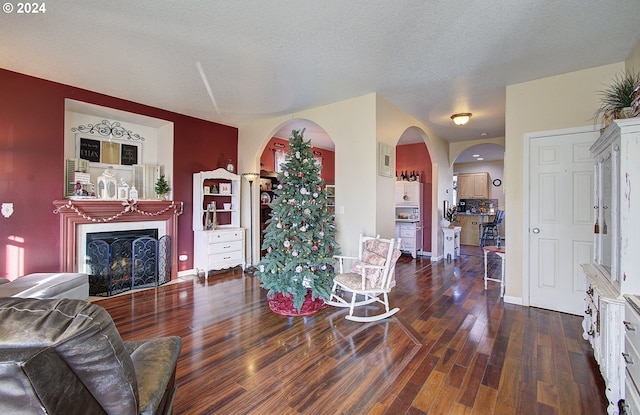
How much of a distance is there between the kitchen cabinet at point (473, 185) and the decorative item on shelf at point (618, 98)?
22.8 ft

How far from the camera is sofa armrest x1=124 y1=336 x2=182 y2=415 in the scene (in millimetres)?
1118

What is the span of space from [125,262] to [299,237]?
113 inches

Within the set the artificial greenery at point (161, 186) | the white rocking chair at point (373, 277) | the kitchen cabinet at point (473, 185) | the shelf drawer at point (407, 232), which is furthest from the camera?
the kitchen cabinet at point (473, 185)

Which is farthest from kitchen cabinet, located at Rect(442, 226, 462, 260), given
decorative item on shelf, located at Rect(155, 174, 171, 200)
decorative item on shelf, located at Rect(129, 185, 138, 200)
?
decorative item on shelf, located at Rect(129, 185, 138, 200)

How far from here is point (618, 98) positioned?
8.05ft

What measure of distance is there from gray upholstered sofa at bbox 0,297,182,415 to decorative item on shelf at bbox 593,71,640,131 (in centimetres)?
311

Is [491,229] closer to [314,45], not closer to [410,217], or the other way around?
[410,217]

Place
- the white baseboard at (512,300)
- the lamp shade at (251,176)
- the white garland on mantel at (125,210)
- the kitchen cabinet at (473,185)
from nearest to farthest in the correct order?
the white baseboard at (512,300) < the white garland on mantel at (125,210) < the lamp shade at (251,176) < the kitchen cabinet at (473,185)

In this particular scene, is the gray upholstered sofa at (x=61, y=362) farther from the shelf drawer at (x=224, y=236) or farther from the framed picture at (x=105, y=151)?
the framed picture at (x=105, y=151)

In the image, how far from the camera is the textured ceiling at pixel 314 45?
230 centimetres

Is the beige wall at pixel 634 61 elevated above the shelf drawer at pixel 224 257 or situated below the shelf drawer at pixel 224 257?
above

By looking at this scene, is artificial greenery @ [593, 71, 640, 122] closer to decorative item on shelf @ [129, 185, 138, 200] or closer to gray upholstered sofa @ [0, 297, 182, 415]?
gray upholstered sofa @ [0, 297, 182, 415]

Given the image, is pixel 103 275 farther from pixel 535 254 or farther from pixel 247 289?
pixel 535 254

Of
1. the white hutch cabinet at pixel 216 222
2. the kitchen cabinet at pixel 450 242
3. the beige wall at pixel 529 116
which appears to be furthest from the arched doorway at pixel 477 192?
the white hutch cabinet at pixel 216 222
